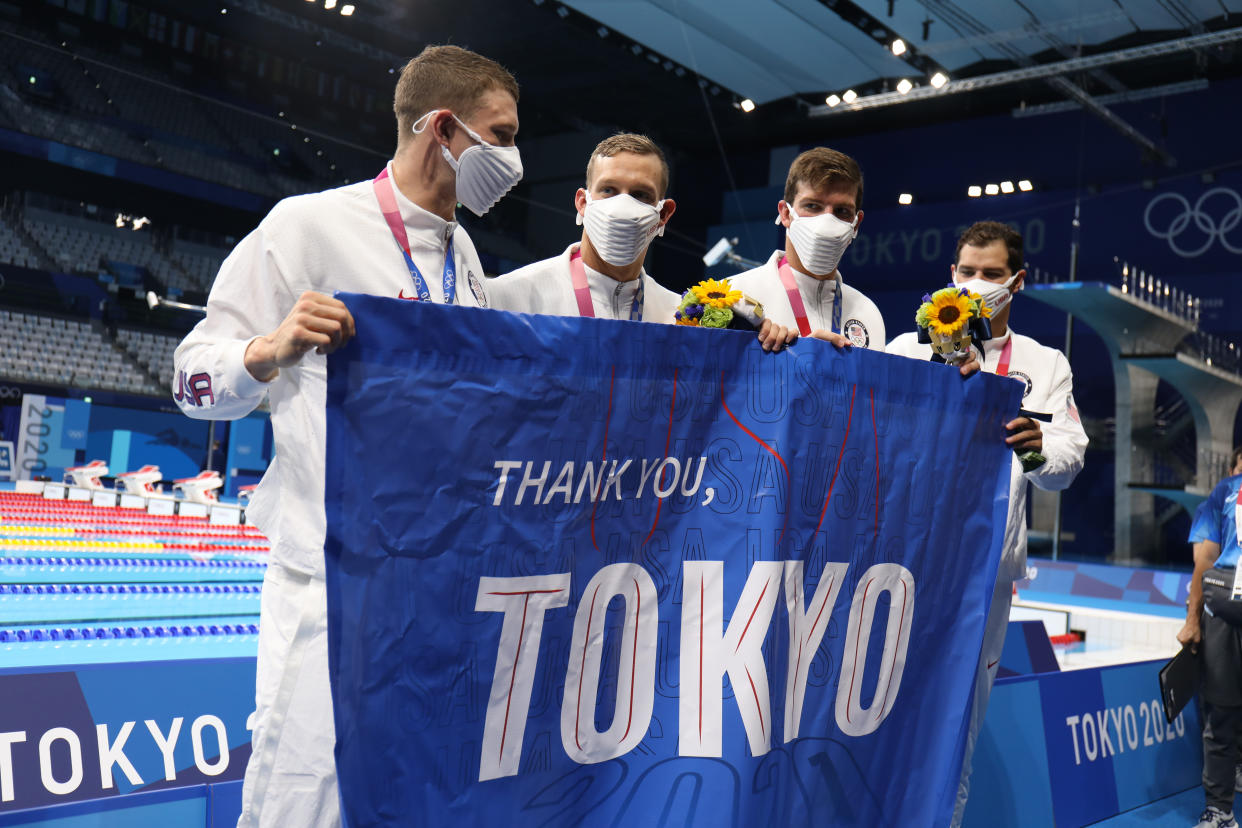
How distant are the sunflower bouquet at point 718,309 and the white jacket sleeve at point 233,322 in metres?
0.70

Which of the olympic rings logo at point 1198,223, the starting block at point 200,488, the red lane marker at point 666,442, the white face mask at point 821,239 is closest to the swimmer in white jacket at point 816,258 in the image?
the white face mask at point 821,239

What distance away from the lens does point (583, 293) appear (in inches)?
81.8

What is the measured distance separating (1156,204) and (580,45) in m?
8.52

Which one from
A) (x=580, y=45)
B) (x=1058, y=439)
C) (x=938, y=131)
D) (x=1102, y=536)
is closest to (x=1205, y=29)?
(x=938, y=131)

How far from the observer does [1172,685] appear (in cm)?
354

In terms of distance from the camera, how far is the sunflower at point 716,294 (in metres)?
1.73

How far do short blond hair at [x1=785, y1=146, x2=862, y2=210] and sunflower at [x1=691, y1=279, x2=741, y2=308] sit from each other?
0.55m

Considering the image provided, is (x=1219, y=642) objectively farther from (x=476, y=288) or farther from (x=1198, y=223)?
(x=1198, y=223)

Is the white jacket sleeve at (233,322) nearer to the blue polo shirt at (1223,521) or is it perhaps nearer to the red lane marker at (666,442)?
the red lane marker at (666,442)

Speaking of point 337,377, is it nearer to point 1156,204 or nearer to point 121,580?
point 121,580

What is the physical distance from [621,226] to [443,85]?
1.64 ft

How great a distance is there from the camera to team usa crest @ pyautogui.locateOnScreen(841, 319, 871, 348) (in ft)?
7.58

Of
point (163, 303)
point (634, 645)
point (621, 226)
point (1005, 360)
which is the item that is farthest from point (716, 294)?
point (163, 303)

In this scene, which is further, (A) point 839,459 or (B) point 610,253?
(B) point 610,253
